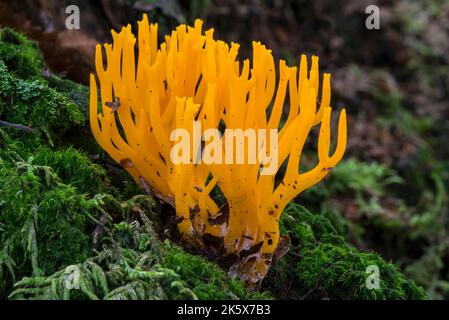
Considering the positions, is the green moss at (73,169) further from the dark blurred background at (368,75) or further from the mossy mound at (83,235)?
the dark blurred background at (368,75)

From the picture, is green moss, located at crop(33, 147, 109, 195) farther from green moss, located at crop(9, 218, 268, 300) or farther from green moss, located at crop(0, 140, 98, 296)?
green moss, located at crop(9, 218, 268, 300)

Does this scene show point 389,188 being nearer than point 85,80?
No

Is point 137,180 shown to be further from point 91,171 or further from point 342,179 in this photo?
point 342,179

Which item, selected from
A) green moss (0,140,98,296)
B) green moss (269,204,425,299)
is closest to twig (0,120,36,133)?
green moss (0,140,98,296)
